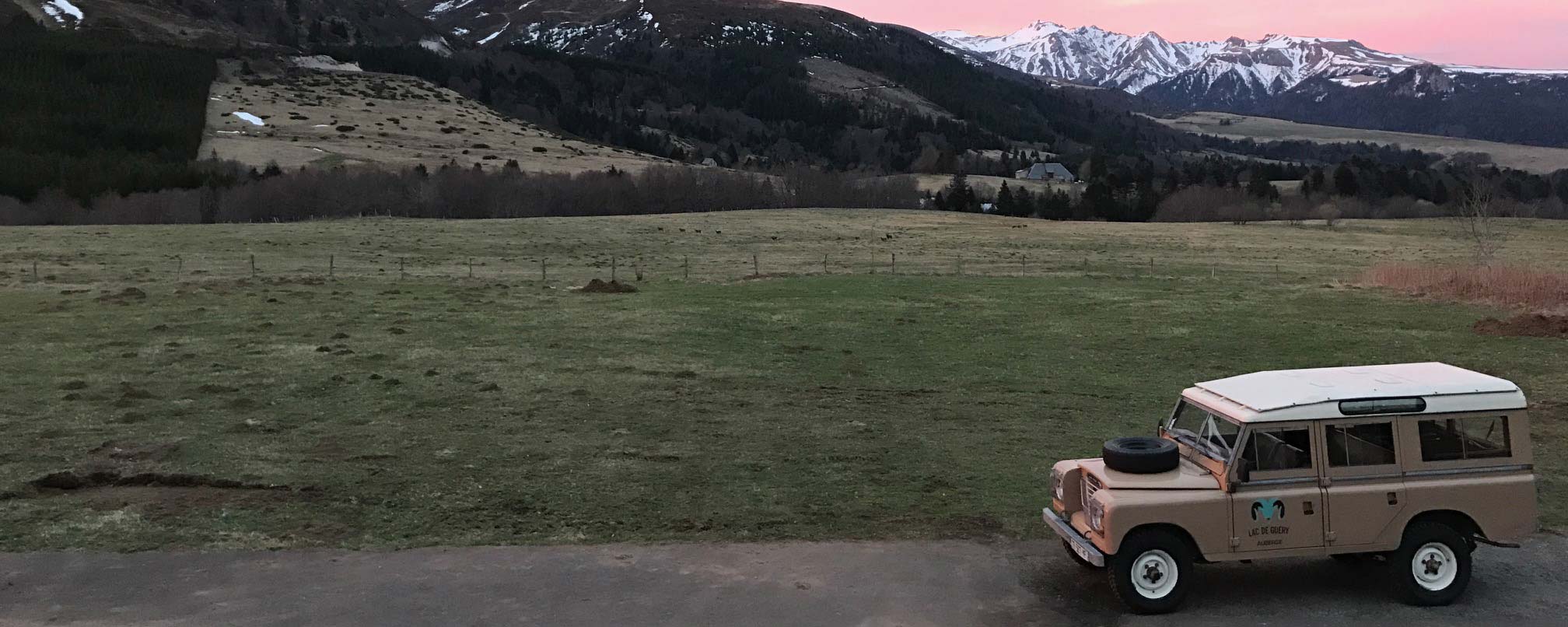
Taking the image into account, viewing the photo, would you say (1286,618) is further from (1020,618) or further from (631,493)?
(631,493)

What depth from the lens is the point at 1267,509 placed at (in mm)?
10789

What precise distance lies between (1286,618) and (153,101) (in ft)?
599

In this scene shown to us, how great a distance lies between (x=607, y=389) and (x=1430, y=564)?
1611cm

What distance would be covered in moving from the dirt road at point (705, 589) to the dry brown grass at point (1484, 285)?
2909 centimetres

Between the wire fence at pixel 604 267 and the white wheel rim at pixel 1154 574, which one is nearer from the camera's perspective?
the white wheel rim at pixel 1154 574

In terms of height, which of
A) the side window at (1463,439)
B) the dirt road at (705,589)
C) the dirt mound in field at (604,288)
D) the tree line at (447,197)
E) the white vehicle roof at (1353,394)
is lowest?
the dirt road at (705,589)

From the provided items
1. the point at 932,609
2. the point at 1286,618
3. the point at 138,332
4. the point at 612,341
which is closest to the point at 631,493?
the point at 932,609

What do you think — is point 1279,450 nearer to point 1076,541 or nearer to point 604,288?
point 1076,541

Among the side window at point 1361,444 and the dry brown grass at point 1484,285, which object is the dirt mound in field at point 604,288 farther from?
the side window at point 1361,444

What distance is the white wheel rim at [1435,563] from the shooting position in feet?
36.2

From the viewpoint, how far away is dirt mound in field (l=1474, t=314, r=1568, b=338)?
103ft

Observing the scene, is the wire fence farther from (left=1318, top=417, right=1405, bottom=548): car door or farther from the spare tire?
(left=1318, top=417, right=1405, bottom=548): car door

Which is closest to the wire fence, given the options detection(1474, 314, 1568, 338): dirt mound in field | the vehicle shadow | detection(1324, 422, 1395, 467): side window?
detection(1474, 314, 1568, 338): dirt mound in field

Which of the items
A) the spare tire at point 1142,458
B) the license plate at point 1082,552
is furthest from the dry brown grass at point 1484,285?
the license plate at point 1082,552
